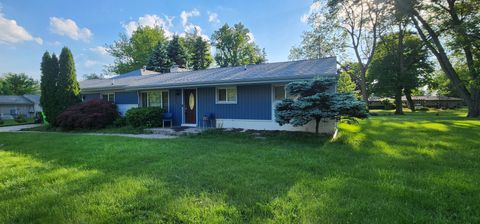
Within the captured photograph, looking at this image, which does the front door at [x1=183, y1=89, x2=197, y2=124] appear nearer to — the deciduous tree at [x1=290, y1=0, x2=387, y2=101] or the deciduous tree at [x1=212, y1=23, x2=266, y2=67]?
the deciduous tree at [x1=290, y1=0, x2=387, y2=101]

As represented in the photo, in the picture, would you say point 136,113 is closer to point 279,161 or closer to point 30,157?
point 30,157

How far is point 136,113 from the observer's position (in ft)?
40.8

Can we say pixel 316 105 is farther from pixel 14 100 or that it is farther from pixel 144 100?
pixel 14 100

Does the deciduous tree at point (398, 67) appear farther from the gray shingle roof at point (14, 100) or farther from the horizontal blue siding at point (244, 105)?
the gray shingle roof at point (14, 100)

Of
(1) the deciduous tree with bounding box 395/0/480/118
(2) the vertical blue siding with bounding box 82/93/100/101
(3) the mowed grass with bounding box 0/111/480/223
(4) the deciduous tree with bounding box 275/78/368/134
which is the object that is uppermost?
(1) the deciduous tree with bounding box 395/0/480/118

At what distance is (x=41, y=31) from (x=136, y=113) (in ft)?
44.2

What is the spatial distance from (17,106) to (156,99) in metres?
36.9

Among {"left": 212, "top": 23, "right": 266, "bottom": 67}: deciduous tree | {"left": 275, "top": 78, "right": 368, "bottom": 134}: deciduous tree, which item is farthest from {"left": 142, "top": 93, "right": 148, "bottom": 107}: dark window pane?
{"left": 212, "top": 23, "right": 266, "bottom": 67}: deciduous tree

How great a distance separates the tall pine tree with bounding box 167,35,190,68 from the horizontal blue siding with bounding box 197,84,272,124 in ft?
80.4

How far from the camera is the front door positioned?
41.6 ft

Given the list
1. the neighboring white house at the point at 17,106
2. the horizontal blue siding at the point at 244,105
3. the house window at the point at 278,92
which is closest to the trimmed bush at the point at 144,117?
the horizontal blue siding at the point at 244,105

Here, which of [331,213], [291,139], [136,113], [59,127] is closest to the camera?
[331,213]

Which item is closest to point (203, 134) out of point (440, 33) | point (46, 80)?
point (46, 80)

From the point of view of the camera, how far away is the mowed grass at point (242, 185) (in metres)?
3.08
